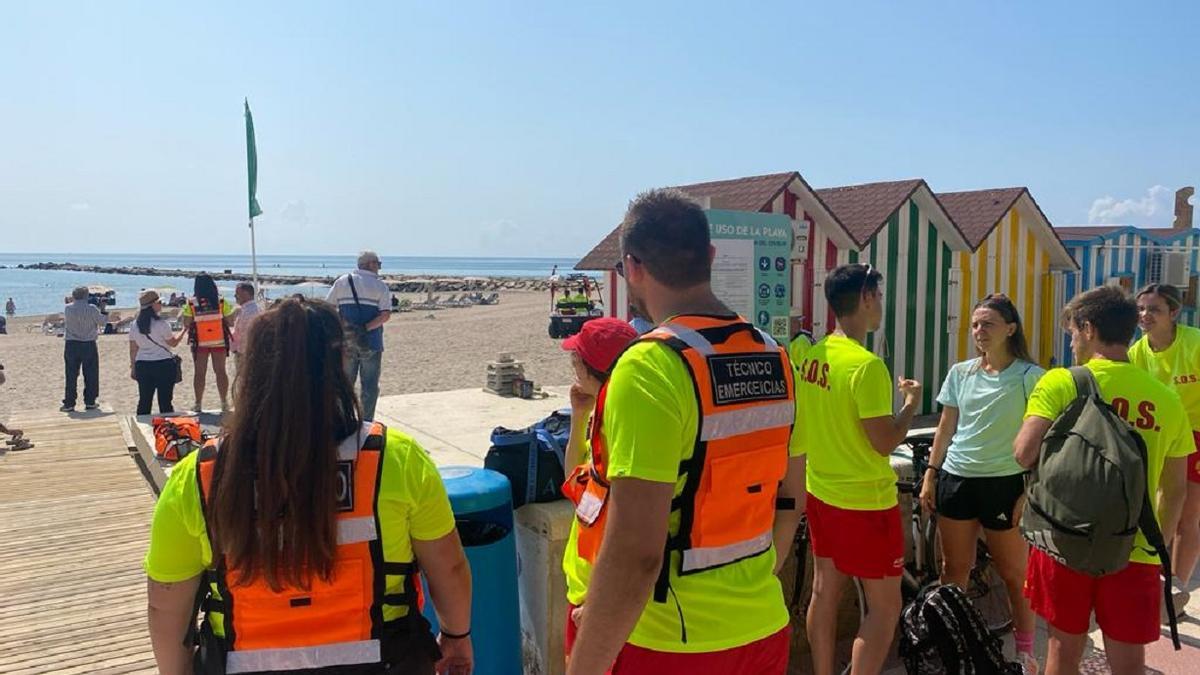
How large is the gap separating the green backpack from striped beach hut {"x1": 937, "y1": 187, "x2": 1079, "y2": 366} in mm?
6296

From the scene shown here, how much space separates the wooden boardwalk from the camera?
13.6 ft

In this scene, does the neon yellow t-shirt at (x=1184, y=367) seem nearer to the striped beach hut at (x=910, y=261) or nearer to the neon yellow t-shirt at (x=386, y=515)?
the striped beach hut at (x=910, y=261)

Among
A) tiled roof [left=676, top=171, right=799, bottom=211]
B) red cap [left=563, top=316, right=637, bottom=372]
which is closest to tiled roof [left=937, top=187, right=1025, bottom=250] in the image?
tiled roof [left=676, top=171, right=799, bottom=211]

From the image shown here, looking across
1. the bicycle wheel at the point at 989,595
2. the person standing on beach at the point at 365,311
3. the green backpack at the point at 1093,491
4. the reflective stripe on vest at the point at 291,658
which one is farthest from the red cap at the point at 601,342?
Result: the person standing on beach at the point at 365,311

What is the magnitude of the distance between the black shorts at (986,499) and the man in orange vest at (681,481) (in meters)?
2.20

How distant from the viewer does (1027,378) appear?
13.0ft

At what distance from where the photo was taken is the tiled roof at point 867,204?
8289 mm

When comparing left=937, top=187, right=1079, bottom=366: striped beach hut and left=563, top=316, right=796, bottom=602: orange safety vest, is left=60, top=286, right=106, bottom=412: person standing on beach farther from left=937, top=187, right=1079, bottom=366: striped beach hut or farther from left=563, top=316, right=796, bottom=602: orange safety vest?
left=563, top=316, right=796, bottom=602: orange safety vest

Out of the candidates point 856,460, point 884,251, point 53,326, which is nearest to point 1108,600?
point 856,460

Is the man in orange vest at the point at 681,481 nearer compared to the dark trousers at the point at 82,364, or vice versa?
the man in orange vest at the point at 681,481

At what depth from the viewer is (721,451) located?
6.29 ft

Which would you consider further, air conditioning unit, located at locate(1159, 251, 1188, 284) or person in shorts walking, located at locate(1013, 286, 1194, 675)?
air conditioning unit, located at locate(1159, 251, 1188, 284)

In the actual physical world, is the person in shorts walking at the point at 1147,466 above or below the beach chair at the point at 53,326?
above

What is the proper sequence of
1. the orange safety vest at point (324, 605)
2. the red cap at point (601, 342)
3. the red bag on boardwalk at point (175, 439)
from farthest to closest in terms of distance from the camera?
the red bag on boardwalk at point (175, 439) → the red cap at point (601, 342) → the orange safety vest at point (324, 605)
